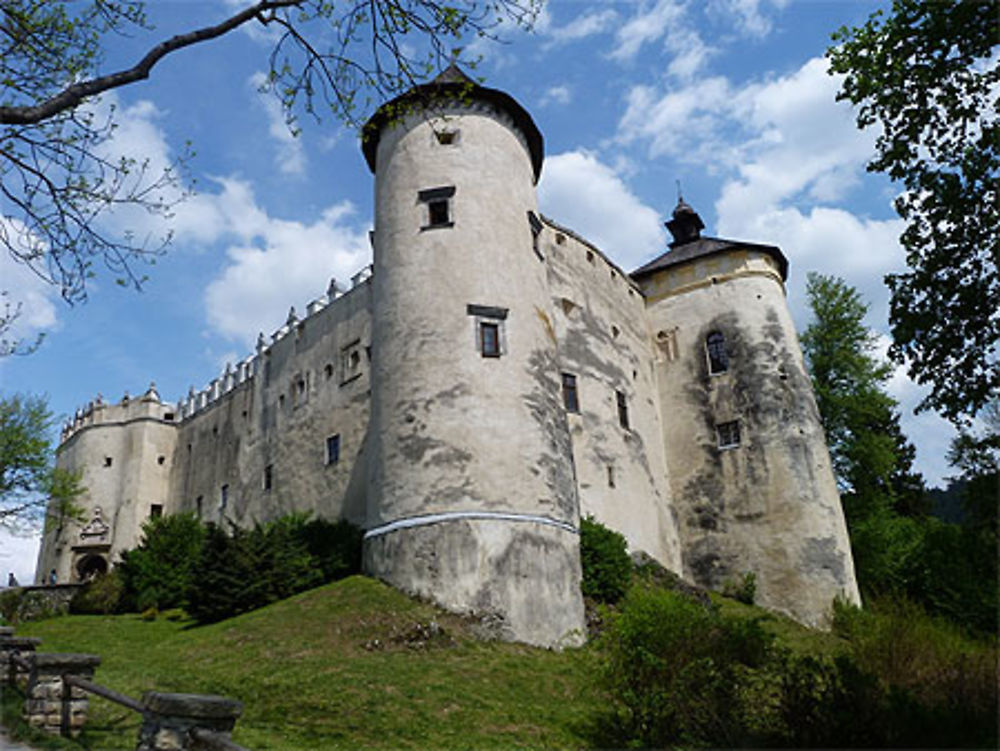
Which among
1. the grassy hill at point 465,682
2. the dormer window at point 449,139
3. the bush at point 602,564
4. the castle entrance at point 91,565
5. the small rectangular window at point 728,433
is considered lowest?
the grassy hill at point 465,682

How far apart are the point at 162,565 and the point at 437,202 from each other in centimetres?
1367

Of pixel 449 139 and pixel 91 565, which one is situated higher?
pixel 449 139

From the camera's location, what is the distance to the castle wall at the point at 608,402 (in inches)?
983

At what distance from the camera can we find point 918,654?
11.1 metres

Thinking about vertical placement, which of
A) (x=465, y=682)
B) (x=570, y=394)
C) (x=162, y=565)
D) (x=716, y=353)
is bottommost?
(x=465, y=682)

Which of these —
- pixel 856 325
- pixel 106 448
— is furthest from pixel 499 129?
pixel 106 448

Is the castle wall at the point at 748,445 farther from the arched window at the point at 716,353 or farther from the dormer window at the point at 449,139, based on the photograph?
the dormer window at the point at 449,139

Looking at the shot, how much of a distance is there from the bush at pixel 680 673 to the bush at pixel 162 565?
614 inches

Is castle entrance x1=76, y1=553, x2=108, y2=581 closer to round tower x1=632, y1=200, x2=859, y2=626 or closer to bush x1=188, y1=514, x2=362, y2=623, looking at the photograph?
bush x1=188, y1=514, x2=362, y2=623

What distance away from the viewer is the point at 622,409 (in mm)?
27375

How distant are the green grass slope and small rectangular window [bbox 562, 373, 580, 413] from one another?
9.38 m

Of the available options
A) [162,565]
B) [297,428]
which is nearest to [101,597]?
[162,565]

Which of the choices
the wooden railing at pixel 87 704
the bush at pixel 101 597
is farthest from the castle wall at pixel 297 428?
the wooden railing at pixel 87 704

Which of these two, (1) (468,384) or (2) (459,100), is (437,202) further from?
(1) (468,384)
